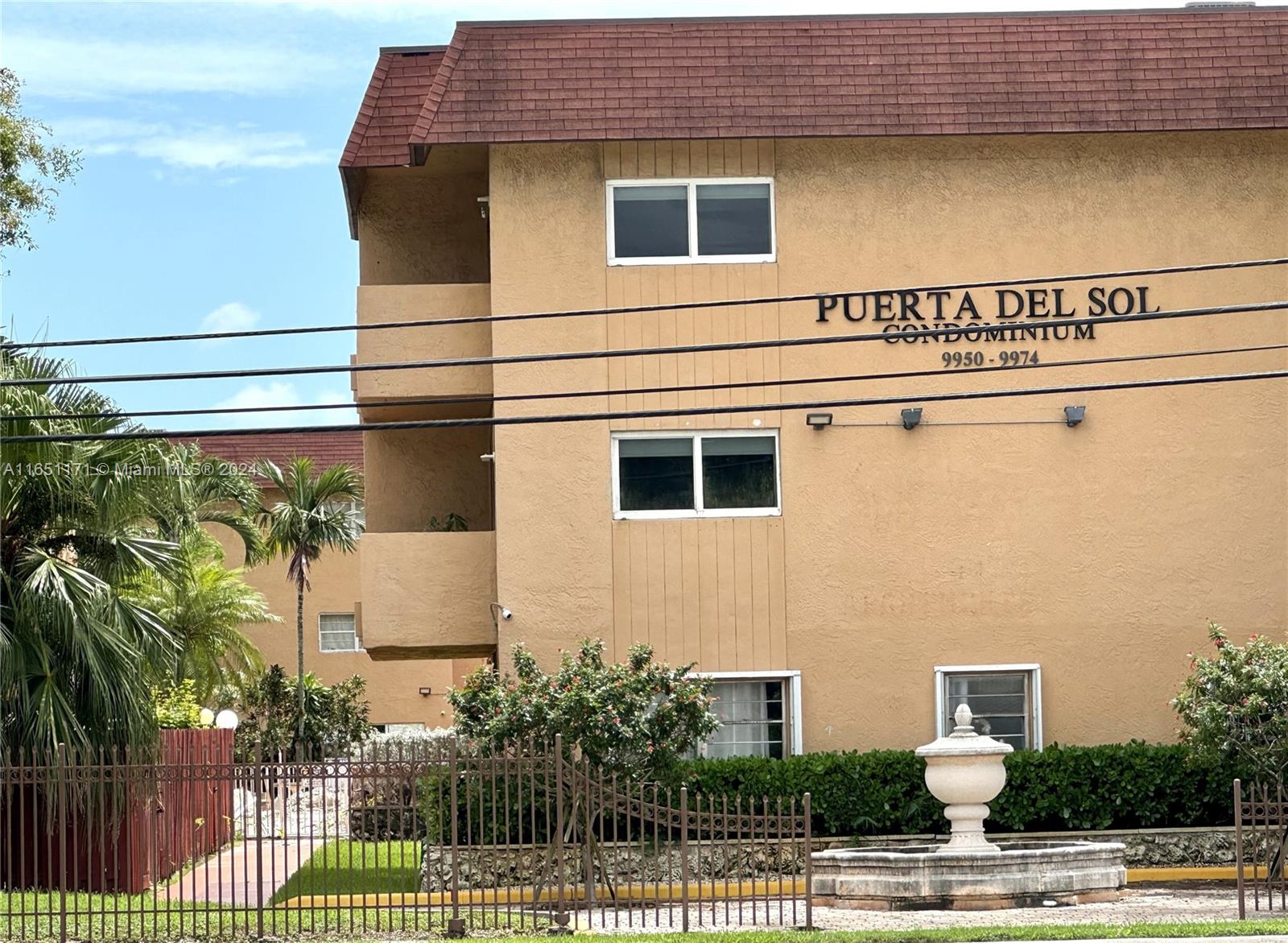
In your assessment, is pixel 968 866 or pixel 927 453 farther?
pixel 927 453

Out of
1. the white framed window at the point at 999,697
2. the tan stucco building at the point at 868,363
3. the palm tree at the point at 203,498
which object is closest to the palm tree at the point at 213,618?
the palm tree at the point at 203,498

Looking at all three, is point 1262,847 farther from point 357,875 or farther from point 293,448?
point 293,448

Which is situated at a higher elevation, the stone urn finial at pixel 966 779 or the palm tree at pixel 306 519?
the palm tree at pixel 306 519

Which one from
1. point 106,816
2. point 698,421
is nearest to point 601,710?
point 698,421

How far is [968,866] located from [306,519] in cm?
2655

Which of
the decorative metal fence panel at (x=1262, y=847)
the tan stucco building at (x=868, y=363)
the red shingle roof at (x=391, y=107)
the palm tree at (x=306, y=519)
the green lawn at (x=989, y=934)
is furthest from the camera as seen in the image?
the palm tree at (x=306, y=519)

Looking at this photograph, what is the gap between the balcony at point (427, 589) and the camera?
23.8 m

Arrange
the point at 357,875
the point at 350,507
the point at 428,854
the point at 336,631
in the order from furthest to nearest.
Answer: the point at 336,631 → the point at 350,507 → the point at 357,875 → the point at 428,854

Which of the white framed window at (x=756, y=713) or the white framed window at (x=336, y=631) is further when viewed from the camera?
the white framed window at (x=336, y=631)

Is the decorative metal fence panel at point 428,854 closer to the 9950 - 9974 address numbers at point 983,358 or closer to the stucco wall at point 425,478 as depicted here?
the stucco wall at point 425,478

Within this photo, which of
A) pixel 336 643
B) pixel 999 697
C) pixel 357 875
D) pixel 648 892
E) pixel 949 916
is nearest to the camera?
pixel 949 916

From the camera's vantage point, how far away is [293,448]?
50344 millimetres

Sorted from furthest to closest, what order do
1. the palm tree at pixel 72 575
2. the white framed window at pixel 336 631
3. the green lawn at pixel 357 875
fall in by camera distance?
the white framed window at pixel 336 631 < the green lawn at pixel 357 875 < the palm tree at pixel 72 575

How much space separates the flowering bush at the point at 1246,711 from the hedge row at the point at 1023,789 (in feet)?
4.89
